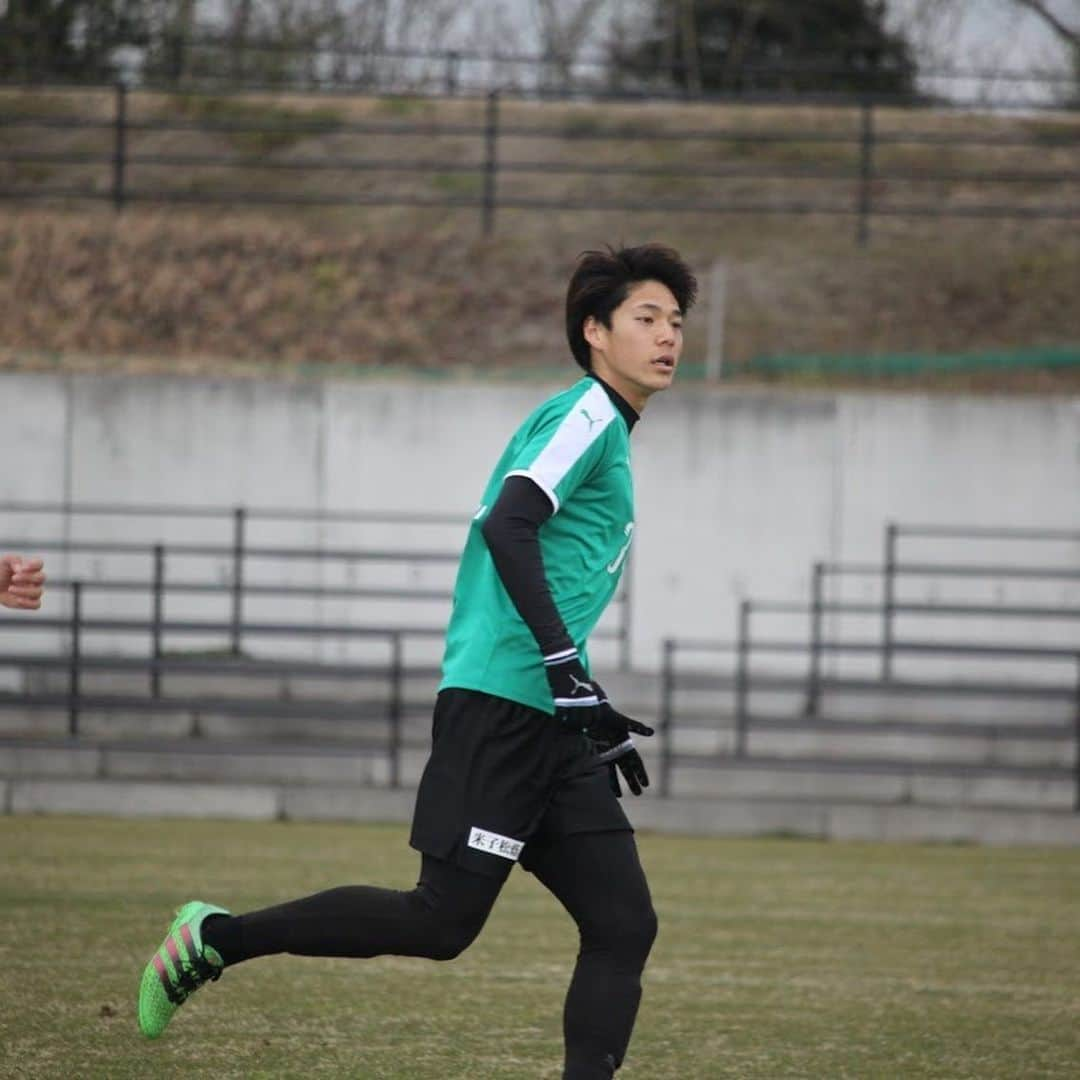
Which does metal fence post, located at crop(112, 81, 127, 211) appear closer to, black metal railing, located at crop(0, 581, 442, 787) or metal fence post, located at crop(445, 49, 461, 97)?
metal fence post, located at crop(445, 49, 461, 97)

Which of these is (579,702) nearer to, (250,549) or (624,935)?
(624,935)

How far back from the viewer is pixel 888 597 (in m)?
16.2

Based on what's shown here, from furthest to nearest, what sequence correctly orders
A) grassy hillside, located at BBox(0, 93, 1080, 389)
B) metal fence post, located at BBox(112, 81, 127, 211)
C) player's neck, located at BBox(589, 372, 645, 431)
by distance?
grassy hillside, located at BBox(0, 93, 1080, 389) < metal fence post, located at BBox(112, 81, 127, 211) < player's neck, located at BBox(589, 372, 645, 431)

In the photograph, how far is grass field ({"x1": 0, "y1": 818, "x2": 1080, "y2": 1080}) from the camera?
17.7ft

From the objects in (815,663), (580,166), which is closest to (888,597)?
(815,663)

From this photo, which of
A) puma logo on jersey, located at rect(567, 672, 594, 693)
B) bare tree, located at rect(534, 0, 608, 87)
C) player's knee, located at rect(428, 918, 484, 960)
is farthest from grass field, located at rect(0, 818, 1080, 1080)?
bare tree, located at rect(534, 0, 608, 87)

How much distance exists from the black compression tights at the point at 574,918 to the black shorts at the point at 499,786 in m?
0.05

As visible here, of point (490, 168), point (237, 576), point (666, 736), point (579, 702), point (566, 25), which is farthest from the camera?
point (566, 25)

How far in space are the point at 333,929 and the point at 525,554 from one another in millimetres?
958

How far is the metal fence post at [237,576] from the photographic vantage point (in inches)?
639

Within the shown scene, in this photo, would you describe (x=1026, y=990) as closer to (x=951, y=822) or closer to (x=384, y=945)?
(x=384, y=945)

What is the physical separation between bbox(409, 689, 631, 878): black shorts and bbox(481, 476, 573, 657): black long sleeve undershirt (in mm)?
234

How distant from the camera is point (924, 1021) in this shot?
6.29m

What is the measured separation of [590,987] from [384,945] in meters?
0.47
